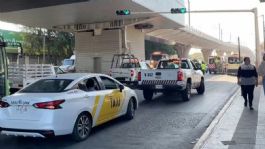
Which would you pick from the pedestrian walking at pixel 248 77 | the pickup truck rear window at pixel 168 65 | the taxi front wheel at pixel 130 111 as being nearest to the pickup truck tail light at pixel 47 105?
the taxi front wheel at pixel 130 111

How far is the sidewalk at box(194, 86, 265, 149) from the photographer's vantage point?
23.0ft

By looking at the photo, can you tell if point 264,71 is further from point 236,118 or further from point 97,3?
point 97,3

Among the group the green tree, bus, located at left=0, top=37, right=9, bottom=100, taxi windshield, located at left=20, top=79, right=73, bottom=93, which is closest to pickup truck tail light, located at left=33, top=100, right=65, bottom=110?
taxi windshield, located at left=20, top=79, right=73, bottom=93

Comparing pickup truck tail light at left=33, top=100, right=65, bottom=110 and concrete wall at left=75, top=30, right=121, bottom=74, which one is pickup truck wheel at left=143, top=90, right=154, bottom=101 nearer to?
pickup truck tail light at left=33, top=100, right=65, bottom=110

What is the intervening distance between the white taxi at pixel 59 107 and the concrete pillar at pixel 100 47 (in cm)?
2492

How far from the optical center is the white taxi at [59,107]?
7.17 metres

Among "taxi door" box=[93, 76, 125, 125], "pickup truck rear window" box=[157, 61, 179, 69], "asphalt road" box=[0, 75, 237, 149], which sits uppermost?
"pickup truck rear window" box=[157, 61, 179, 69]

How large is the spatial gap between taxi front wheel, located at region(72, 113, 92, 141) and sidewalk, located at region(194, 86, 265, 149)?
8.09 ft

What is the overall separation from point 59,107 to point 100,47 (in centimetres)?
2792

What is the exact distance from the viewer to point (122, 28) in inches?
1316

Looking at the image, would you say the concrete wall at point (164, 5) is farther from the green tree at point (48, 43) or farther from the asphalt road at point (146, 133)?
the green tree at point (48, 43)

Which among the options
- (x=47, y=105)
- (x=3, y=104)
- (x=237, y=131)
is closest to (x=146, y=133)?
(x=237, y=131)

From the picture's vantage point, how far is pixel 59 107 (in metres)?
7.25

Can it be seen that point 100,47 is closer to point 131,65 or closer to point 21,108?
point 131,65
